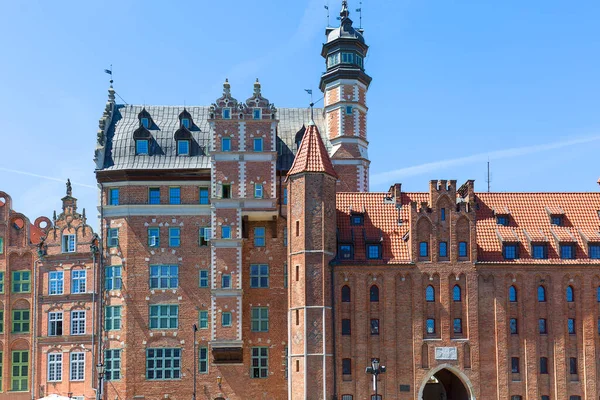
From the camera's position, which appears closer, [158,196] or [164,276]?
[164,276]

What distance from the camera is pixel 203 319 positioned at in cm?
7269

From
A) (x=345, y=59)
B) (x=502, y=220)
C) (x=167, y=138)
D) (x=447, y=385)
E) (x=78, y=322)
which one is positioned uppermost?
(x=345, y=59)

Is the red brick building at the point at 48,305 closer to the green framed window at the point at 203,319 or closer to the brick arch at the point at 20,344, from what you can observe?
the brick arch at the point at 20,344

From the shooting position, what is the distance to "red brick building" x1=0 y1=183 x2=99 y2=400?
74000mm

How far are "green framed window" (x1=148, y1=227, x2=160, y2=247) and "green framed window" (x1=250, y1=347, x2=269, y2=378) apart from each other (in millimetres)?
10816

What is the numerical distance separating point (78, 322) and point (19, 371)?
657cm

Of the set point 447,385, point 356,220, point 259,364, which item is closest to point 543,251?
point 447,385

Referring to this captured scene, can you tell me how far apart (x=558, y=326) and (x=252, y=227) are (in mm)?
23571

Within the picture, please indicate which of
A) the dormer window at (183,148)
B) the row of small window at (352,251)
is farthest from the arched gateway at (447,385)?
the dormer window at (183,148)

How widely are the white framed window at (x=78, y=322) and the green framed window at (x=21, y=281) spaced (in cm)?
480

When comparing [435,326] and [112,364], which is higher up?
[435,326]

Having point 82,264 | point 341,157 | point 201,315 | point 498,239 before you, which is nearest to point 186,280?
point 201,315

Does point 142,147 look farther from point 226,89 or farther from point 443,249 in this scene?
point 443,249

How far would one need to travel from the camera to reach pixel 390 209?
238ft
